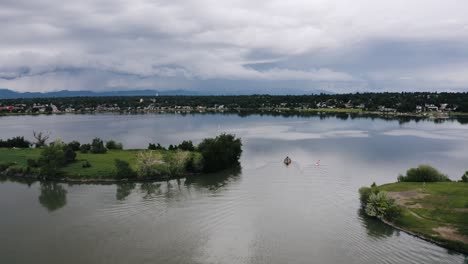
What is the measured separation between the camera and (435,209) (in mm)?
36094

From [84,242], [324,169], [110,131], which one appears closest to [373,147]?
[324,169]

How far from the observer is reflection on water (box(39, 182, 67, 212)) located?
4433 centimetres

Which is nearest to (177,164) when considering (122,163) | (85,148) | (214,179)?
(214,179)

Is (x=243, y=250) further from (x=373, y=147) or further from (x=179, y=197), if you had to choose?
(x=373, y=147)

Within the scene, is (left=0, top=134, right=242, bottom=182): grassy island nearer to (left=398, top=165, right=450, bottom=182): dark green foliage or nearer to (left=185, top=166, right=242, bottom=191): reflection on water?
(left=185, top=166, right=242, bottom=191): reflection on water

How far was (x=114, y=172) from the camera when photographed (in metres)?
53.8

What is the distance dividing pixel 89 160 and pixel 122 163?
9841 mm

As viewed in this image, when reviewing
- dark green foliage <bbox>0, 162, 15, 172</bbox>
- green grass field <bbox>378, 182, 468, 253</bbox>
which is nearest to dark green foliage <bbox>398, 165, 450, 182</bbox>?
green grass field <bbox>378, 182, 468, 253</bbox>

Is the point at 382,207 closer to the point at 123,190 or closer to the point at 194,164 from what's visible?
the point at 194,164

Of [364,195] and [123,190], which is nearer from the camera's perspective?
[364,195]

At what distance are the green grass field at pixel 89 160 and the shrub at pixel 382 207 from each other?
2850 centimetres

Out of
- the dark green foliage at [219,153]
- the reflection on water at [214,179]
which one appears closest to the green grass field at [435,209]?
the reflection on water at [214,179]

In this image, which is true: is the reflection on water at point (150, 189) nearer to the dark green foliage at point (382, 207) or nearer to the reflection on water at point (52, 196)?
the reflection on water at point (52, 196)

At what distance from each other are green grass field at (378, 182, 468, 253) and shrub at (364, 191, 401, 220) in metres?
0.74
